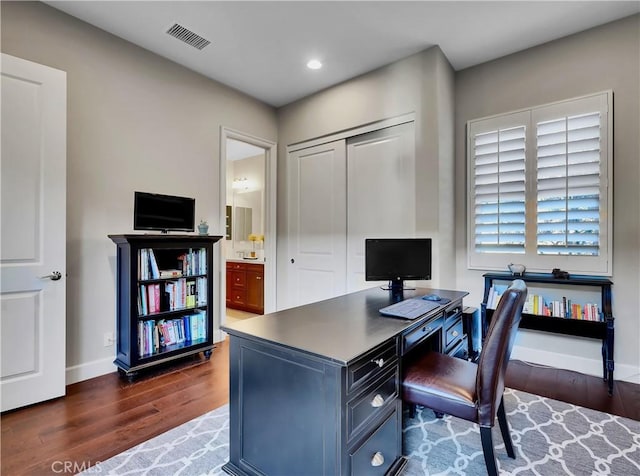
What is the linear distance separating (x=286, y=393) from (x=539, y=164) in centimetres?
305

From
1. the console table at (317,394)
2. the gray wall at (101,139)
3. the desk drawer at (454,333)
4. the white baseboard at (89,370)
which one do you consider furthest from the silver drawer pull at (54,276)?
the desk drawer at (454,333)

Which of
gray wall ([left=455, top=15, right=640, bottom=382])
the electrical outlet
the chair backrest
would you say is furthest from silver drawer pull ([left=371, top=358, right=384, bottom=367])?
the electrical outlet

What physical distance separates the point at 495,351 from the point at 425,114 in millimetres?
2414

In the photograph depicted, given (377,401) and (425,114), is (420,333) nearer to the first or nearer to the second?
(377,401)

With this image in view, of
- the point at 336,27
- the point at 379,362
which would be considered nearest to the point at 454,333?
the point at 379,362

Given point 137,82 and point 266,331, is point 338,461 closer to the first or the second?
point 266,331

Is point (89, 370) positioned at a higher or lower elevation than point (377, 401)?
lower

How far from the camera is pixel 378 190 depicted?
3490mm

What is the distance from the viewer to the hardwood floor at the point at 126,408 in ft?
5.83

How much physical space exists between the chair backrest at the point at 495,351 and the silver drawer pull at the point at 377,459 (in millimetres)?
475

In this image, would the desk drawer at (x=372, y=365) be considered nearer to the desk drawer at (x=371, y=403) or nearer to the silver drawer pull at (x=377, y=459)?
the desk drawer at (x=371, y=403)

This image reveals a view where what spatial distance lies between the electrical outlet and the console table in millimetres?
1892

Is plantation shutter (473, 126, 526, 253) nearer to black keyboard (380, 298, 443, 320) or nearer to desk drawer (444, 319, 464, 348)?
desk drawer (444, 319, 464, 348)

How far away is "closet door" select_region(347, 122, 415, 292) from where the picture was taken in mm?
3266
